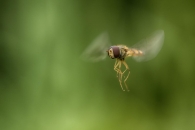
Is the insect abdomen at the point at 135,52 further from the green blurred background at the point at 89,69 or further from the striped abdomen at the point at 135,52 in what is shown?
the green blurred background at the point at 89,69

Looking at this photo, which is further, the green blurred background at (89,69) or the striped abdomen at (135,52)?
the green blurred background at (89,69)

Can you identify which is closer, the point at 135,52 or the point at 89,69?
the point at 135,52

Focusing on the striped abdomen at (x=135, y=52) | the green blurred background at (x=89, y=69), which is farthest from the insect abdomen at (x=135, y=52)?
the green blurred background at (x=89, y=69)

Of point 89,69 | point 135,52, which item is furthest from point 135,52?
point 89,69

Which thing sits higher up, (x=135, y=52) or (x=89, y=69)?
(x=89, y=69)

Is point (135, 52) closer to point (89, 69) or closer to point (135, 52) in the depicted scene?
point (135, 52)

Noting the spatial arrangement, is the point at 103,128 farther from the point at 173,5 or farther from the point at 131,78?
the point at 173,5

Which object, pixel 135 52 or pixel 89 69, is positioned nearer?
pixel 135 52

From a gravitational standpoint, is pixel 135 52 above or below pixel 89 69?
below
